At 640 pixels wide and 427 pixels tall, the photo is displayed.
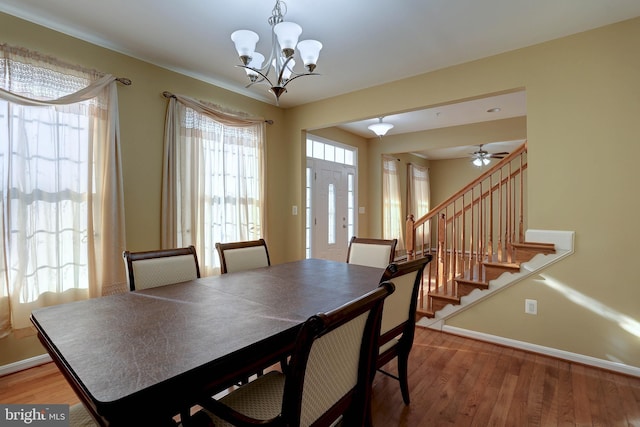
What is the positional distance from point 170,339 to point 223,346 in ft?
0.69

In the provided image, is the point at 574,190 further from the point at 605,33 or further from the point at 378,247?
the point at 378,247

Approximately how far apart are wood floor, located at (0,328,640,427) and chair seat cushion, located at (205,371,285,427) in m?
0.84

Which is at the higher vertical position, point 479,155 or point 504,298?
point 479,155

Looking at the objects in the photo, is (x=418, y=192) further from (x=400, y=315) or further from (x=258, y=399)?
(x=258, y=399)

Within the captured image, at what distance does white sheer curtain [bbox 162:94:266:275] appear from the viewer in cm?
305

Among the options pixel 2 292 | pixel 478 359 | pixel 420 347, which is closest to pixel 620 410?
pixel 478 359

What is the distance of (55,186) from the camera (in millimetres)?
2354


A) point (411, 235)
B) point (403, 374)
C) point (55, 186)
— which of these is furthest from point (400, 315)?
point (55, 186)

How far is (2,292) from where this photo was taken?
215cm

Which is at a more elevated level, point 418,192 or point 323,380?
point 418,192

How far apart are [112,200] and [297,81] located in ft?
7.06

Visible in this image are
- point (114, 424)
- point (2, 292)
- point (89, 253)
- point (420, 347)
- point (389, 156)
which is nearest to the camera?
point (114, 424)

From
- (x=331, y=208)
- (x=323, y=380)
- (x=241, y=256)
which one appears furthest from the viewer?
(x=331, y=208)

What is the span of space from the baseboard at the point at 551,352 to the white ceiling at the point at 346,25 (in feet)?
8.30
